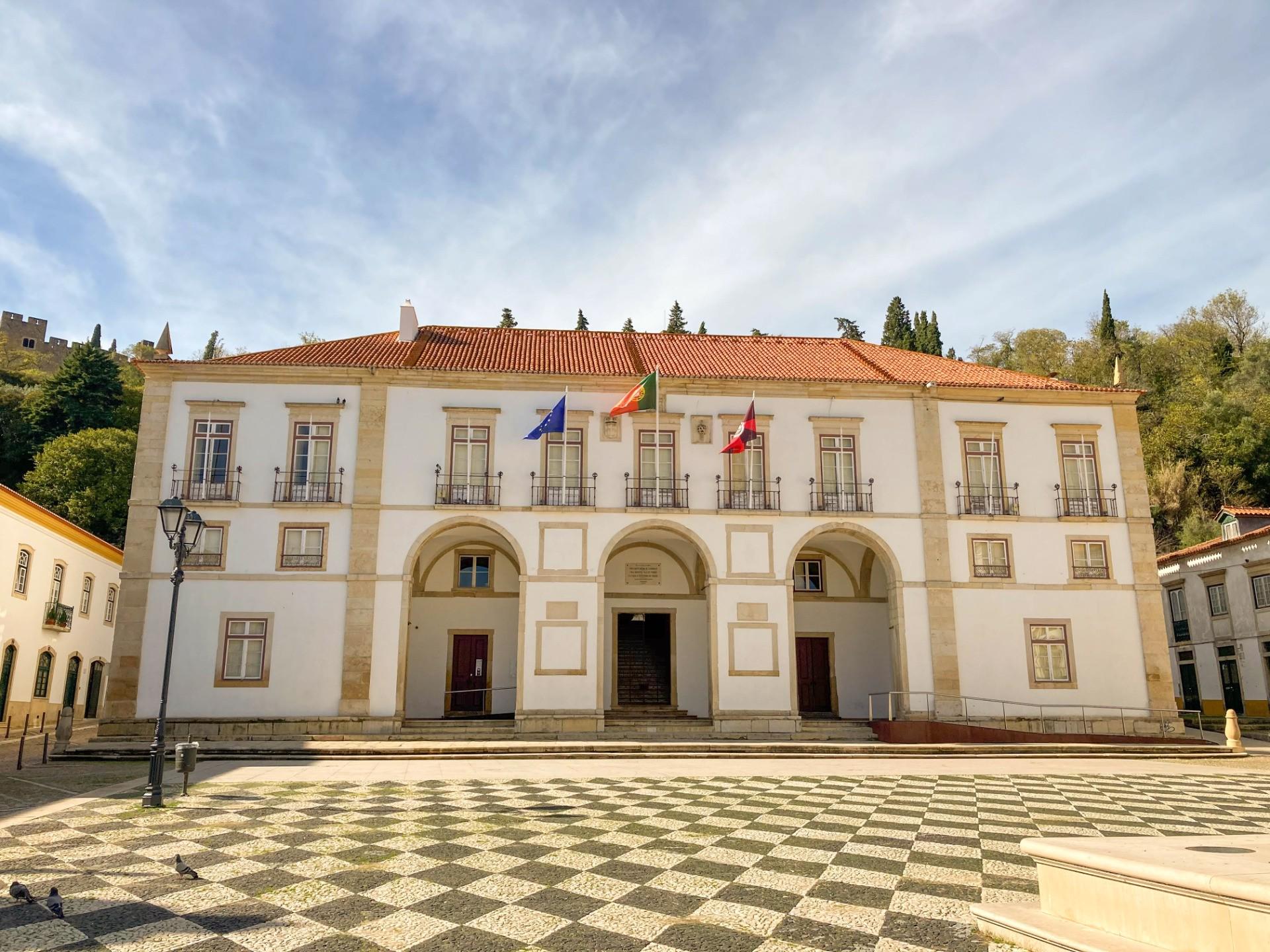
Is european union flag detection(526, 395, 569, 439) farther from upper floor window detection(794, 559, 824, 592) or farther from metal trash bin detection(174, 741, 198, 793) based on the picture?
metal trash bin detection(174, 741, 198, 793)

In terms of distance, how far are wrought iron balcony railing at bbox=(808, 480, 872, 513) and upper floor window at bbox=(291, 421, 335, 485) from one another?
12.3m

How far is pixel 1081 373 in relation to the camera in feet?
167

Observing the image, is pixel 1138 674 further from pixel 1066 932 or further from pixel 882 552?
pixel 1066 932

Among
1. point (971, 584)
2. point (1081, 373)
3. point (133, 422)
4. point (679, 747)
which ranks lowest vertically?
point (679, 747)

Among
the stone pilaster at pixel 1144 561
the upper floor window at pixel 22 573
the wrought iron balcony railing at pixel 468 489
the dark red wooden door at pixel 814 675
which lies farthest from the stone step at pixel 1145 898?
the upper floor window at pixel 22 573

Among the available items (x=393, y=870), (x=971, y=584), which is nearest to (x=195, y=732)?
(x=393, y=870)

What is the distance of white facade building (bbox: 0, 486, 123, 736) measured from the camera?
23000 millimetres

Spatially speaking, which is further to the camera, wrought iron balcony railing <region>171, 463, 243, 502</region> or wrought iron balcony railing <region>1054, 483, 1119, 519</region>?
wrought iron balcony railing <region>1054, 483, 1119, 519</region>

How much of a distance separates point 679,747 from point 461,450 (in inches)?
362

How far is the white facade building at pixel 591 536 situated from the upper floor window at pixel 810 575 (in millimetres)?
1642

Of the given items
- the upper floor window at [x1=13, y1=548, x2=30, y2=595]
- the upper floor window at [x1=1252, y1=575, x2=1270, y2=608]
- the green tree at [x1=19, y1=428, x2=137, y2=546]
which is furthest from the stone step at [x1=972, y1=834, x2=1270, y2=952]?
the green tree at [x1=19, y1=428, x2=137, y2=546]

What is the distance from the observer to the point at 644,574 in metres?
24.2

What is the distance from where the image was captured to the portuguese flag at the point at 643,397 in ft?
67.9

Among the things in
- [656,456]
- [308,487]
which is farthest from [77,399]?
[656,456]
